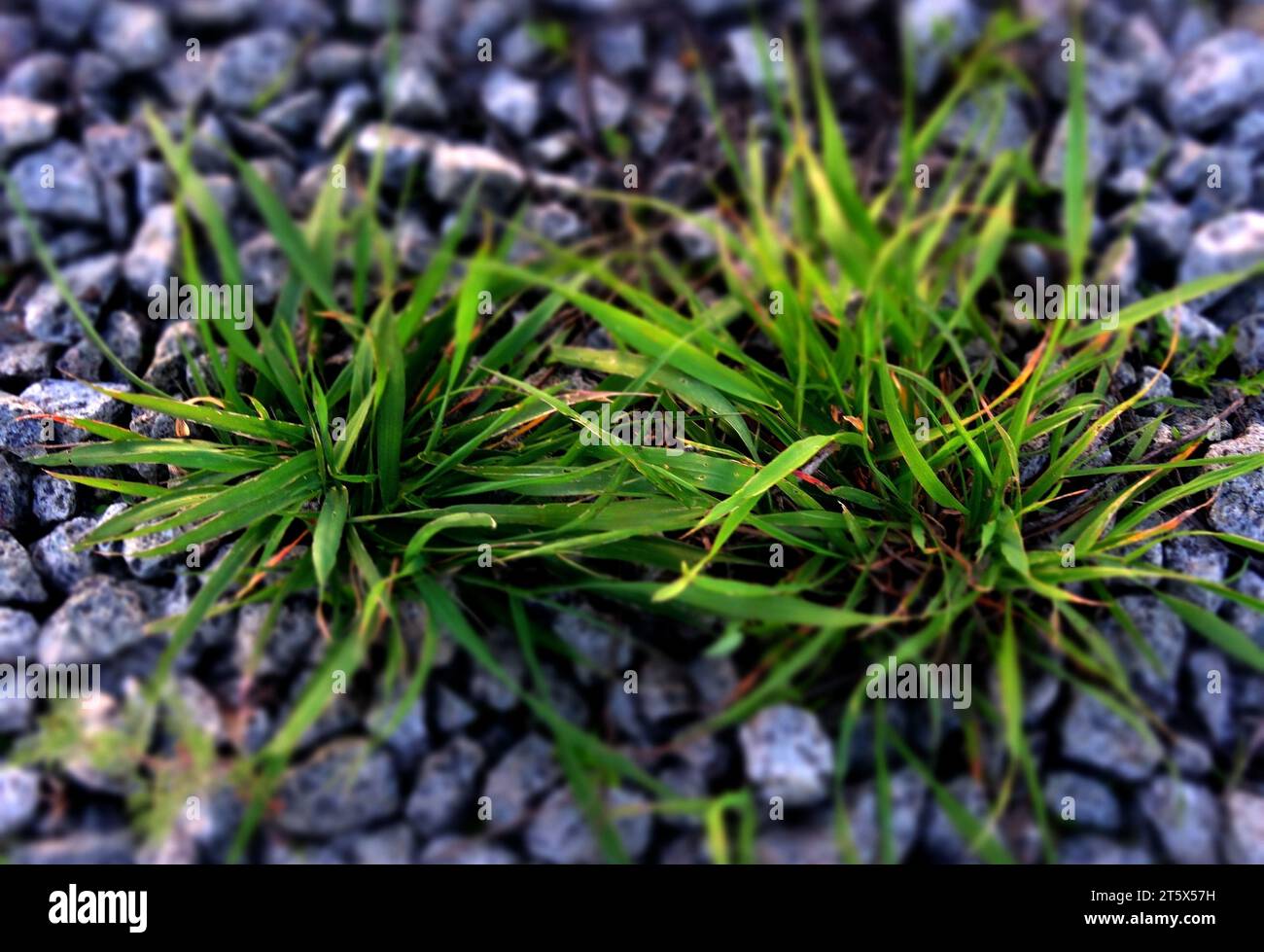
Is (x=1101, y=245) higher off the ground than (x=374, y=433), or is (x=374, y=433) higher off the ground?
(x=1101, y=245)

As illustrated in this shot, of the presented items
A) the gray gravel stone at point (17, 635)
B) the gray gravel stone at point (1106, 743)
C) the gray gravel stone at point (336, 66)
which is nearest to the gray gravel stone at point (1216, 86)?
the gray gravel stone at point (1106, 743)

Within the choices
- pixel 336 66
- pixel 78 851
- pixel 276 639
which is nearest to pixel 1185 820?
pixel 276 639

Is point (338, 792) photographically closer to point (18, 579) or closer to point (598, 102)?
point (18, 579)

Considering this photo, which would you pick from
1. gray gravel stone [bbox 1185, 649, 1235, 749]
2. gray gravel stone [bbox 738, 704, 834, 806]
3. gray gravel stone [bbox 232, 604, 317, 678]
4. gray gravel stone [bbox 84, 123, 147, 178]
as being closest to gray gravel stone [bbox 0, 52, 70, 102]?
gray gravel stone [bbox 84, 123, 147, 178]

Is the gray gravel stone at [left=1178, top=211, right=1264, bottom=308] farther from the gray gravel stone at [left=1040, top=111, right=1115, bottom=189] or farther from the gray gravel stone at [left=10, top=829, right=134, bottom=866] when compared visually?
the gray gravel stone at [left=10, top=829, right=134, bottom=866]

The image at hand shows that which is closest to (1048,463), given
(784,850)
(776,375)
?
(776,375)
